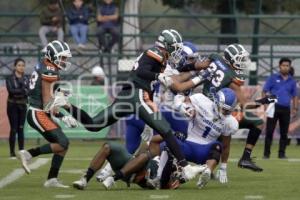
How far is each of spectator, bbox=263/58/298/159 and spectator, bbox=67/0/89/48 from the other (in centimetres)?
669

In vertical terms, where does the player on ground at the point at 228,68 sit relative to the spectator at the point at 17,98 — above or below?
above

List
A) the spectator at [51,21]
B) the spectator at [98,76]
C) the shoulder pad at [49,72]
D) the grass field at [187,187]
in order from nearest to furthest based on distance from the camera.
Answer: the grass field at [187,187], the shoulder pad at [49,72], the spectator at [98,76], the spectator at [51,21]

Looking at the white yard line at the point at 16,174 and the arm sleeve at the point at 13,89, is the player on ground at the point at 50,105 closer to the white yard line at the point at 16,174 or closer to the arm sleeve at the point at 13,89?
the white yard line at the point at 16,174

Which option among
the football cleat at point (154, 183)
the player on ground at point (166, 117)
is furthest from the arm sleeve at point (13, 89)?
the football cleat at point (154, 183)

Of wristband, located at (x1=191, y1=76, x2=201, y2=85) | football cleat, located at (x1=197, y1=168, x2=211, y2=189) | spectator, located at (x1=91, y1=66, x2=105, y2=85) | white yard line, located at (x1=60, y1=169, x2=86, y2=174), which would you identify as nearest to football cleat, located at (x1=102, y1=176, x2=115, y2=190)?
football cleat, located at (x1=197, y1=168, x2=211, y2=189)

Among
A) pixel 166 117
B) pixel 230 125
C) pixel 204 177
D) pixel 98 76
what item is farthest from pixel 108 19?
pixel 204 177

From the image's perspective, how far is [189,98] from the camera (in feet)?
40.4

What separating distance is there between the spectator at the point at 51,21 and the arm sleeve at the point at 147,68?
36.4ft

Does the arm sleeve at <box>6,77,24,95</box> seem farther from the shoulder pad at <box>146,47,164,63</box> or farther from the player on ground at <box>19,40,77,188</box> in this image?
→ the shoulder pad at <box>146,47,164,63</box>

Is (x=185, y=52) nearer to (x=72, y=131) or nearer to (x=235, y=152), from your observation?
(x=235, y=152)

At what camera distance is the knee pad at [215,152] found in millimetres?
11773

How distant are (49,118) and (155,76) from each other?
134 centimetres

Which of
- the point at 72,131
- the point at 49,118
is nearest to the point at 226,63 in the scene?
the point at 49,118

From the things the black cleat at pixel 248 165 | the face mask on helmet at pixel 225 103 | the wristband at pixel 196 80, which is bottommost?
the black cleat at pixel 248 165
